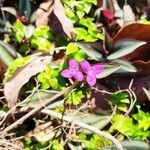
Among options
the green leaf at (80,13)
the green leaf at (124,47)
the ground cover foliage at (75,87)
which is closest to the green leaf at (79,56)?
the ground cover foliage at (75,87)

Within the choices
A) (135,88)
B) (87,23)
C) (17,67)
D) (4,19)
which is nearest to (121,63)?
(135,88)

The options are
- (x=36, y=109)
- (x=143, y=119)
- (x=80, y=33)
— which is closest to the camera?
(x=36, y=109)

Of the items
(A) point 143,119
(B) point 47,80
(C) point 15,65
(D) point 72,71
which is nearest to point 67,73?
(D) point 72,71

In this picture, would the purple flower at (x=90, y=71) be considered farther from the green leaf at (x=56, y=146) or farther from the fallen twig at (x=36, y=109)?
the green leaf at (x=56, y=146)

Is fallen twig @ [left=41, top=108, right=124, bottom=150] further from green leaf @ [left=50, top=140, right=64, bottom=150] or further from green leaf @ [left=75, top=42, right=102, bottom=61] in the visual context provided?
green leaf @ [left=75, top=42, right=102, bottom=61]

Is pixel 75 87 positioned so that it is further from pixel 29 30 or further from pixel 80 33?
pixel 29 30

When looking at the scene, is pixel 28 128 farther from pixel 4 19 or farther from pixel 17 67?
pixel 4 19

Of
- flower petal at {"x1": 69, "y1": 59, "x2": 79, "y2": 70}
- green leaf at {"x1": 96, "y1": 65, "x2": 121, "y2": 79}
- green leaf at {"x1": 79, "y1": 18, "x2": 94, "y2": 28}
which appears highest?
flower petal at {"x1": 69, "y1": 59, "x2": 79, "y2": 70}

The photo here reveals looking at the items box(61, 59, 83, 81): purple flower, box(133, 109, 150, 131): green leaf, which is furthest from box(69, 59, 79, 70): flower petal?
box(133, 109, 150, 131): green leaf
